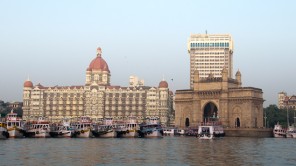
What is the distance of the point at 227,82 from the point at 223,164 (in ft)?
292

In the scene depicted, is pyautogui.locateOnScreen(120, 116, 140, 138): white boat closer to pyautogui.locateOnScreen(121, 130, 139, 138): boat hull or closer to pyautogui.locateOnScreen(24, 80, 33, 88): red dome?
pyautogui.locateOnScreen(121, 130, 139, 138): boat hull

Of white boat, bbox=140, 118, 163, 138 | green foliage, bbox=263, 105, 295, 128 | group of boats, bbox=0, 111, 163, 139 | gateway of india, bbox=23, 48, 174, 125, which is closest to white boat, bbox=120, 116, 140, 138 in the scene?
group of boats, bbox=0, 111, 163, 139

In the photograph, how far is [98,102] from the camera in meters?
173

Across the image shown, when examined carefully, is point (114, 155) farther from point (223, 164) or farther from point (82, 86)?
point (82, 86)

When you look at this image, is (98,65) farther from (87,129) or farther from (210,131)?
(210,131)

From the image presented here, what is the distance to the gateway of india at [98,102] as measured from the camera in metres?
172

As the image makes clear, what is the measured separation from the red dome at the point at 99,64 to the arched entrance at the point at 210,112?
172ft

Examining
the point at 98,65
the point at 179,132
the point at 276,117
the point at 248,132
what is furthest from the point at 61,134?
the point at 276,117

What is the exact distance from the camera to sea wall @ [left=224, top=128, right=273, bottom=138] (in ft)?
403

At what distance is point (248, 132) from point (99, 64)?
75.4 metres

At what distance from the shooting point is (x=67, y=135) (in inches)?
4149

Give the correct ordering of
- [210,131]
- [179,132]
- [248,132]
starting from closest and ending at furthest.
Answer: [210,131]
[248,132]
[179,132]

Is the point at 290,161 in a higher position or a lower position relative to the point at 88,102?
lower

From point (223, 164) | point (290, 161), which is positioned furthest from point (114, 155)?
point (290, 161)
